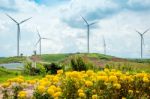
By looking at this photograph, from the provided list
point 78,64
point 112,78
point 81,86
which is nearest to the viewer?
point 112,78

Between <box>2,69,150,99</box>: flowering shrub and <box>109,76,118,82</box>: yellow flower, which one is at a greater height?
<box>109,76,118,82</box>: yellow flower

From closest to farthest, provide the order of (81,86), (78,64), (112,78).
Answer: (112,78), (81,86), (78,64)

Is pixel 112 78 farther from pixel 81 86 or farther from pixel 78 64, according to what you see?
pixel 78 64

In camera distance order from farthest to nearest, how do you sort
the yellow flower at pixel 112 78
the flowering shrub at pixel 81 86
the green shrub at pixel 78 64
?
the green shrub at pixel 78 64, the yellow flower at pixel 112 78, the flowering shrub at pixel 81 86

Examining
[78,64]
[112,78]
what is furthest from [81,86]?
[78,64]

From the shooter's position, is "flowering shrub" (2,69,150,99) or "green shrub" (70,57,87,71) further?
"green shrub" (70,57,87,71)

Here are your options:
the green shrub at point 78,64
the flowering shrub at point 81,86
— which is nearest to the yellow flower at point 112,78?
the flowering shrub at point 81,86

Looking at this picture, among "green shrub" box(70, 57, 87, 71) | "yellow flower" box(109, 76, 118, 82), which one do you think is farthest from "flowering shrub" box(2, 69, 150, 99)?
"green shrub" box(70, 57, 87, 71)

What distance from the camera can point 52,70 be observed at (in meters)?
41.3

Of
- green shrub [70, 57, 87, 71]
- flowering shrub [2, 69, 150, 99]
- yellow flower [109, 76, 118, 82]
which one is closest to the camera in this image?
flowering shrub [2, 69, 150, 99]

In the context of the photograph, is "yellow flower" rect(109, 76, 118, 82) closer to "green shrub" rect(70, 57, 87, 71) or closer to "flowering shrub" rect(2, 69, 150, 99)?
"flowering shrub" rect(2, 69, 150, 99)

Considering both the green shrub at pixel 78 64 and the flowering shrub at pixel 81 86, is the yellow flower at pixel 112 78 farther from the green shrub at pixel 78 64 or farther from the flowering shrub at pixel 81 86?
the green shrub at pixel 78 64

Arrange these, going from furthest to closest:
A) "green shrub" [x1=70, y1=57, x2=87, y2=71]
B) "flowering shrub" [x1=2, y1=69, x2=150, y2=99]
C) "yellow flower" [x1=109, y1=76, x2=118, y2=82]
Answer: "green shrub" [x1=70, y1=57, x2=87, y2=71] → "yellow flower" [x1=109, y1=76, x2=118, y2=82] → "flowering shrub" [x1=2, y1=69, x2=150, y2=99]

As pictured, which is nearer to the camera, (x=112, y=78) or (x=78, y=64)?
(x=112, y=78)
